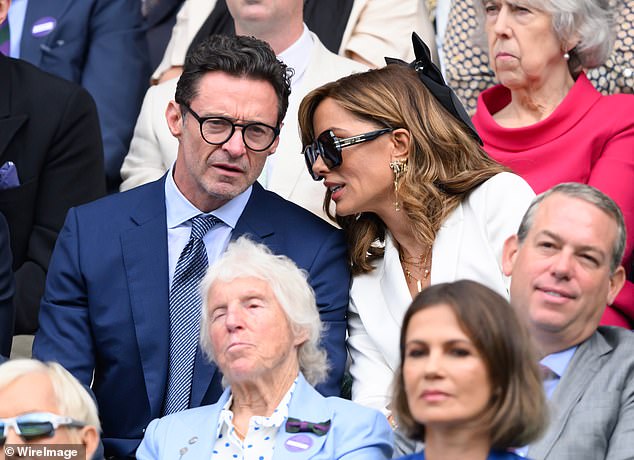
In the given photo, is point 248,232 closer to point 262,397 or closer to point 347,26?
point 262,397

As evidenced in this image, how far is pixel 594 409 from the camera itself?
3.51 meters

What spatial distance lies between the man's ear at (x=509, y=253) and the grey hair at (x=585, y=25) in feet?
4.15

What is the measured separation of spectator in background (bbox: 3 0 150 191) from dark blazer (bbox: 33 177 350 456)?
1469 millimetres

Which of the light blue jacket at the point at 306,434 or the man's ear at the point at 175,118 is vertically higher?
the man's ear at the point at 175,118

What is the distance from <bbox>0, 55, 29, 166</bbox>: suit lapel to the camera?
4973mm

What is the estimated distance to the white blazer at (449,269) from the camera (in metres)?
4.24

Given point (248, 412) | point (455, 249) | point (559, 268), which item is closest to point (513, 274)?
point (559, 268)

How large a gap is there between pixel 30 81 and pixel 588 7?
6.70ft

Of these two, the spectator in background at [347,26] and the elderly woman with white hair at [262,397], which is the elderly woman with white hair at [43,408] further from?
the spectator in background at [347,26]

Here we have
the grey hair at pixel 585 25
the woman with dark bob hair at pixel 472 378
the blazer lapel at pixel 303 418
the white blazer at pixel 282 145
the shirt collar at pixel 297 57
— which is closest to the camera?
the woman with dark bob hair at pixel 472 378

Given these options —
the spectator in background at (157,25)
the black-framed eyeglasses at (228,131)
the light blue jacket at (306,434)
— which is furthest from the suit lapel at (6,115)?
the light blue jacket at (306,434)

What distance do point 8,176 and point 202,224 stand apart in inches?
36.5

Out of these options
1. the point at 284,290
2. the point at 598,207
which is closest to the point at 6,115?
the point at 284,290

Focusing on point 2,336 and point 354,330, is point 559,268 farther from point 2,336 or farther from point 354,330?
point 2,336
